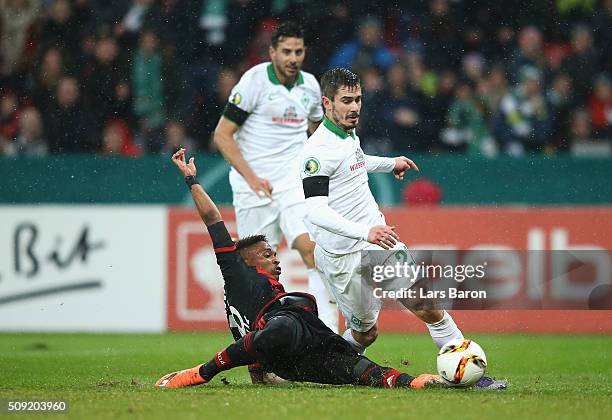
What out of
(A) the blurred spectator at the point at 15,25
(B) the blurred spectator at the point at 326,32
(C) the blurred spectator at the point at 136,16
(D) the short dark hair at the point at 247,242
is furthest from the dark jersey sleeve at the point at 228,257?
(A) the blurred spectator at the point at 15,25

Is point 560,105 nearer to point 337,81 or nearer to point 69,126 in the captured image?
point 69,126

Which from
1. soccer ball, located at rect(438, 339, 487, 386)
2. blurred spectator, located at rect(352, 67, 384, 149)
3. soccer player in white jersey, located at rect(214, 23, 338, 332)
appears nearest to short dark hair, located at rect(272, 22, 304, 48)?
soccer player in white jersey, located at rect(214, 23, 338, 332)

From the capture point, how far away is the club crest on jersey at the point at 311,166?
7430mm

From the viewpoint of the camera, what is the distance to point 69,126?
13406mm

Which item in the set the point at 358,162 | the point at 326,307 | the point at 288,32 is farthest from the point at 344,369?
the point at 288,32

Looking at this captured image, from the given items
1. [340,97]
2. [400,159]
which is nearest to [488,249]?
[400,159]

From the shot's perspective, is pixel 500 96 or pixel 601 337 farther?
pixel 500 96

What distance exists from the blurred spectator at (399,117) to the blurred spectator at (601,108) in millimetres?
2021

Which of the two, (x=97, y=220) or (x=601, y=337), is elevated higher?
(x=97, y=220)

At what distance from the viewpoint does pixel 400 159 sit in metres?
8.32

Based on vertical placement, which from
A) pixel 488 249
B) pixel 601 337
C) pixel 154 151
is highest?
pixel 154 151

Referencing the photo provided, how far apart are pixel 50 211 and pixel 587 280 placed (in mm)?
5358

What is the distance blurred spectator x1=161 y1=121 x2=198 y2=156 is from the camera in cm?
1351

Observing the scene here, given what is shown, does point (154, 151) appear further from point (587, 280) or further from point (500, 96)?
point (587, 280)
